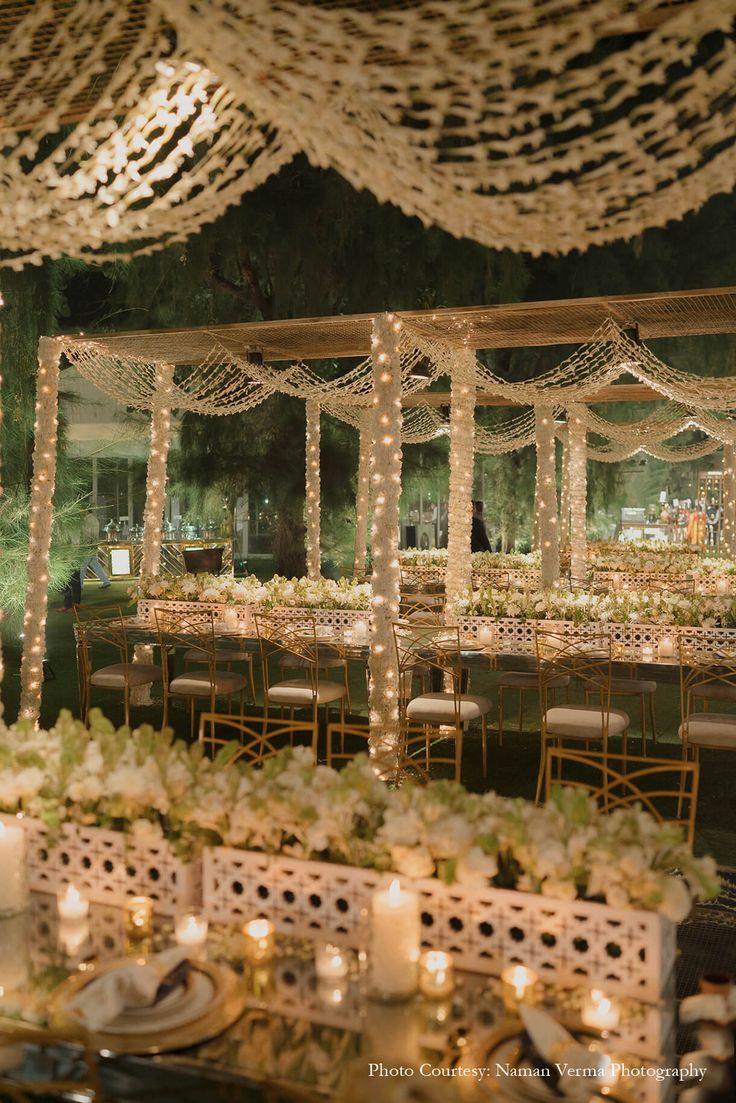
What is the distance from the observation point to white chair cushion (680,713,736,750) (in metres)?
5.40

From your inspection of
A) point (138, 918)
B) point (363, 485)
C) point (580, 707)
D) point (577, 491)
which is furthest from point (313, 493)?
point (138, 918)

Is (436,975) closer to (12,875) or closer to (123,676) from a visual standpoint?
(12,875)

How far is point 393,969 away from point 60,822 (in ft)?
3.19

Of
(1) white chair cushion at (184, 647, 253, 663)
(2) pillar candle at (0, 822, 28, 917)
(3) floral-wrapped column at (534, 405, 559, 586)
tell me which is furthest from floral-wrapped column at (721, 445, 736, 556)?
(2) pillar candle at (0, 822, 28, 917)

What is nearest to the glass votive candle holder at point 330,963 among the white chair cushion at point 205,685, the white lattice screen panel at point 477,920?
the white lattice screen panel at point 477,920

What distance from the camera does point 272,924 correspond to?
2.13 m

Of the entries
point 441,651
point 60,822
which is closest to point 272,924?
point 60,822

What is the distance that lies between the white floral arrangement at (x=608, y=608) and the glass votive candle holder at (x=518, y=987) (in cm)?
573

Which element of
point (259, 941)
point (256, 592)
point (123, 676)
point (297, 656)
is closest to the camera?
point (259, 941)

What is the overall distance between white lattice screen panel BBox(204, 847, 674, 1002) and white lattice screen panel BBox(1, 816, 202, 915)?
0.08 meters

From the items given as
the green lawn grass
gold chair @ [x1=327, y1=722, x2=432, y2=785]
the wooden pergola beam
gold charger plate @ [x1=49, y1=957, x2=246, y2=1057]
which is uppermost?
the wooden pergola beam

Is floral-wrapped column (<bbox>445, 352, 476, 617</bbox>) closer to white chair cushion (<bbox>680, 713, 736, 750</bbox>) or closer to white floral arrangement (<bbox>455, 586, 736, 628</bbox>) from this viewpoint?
white floral arrangement (<bbox>455, 586, 736, 628</bbox>)

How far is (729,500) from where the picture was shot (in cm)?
1717

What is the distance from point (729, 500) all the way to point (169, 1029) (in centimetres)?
1702
